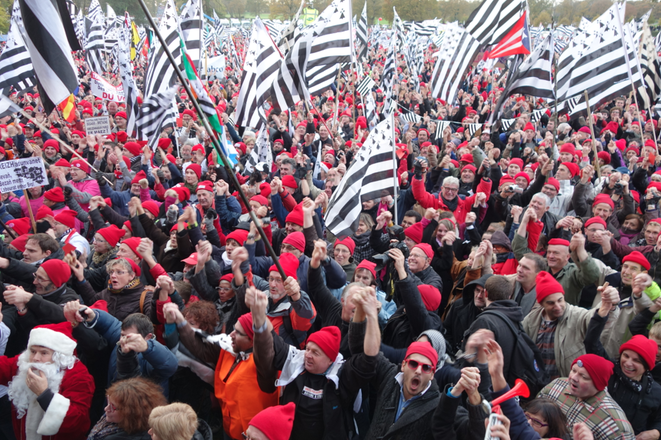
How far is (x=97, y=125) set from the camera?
9289mm

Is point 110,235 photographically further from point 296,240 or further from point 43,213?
point 296,240

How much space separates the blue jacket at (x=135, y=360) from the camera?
360 cm

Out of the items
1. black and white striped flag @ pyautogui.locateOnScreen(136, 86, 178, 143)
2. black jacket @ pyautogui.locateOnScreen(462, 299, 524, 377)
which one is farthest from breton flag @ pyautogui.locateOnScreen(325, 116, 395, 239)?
black and white striped flag @ pyautogui.locateOnScreen(136, 86, 178, 143)

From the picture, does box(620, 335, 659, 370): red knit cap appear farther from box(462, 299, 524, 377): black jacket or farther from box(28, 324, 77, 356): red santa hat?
box(28, 324, 77, 356): red santa hat

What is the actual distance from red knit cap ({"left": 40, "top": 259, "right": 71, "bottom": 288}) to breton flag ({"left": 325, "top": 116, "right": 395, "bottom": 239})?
108 inches

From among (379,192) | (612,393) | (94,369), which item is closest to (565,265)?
(612,393)

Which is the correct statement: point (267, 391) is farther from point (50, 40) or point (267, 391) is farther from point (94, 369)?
point (50, 40)

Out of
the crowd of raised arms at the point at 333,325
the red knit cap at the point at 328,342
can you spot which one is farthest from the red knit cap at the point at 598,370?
the red knit cap at the point at 328,342

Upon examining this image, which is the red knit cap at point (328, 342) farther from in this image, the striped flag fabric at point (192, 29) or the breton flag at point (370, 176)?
the striped flag fabric at point (192, 29)

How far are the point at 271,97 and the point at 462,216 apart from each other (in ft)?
12.7

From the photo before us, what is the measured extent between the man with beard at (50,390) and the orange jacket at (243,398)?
1.03 metres

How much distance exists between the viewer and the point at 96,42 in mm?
14547

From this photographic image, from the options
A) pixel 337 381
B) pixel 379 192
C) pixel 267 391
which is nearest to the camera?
pixel 337 381

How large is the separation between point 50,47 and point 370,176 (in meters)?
3.74
